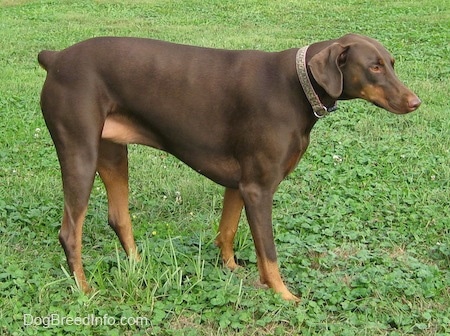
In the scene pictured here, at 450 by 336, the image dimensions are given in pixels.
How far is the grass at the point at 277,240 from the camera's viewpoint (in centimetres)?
386

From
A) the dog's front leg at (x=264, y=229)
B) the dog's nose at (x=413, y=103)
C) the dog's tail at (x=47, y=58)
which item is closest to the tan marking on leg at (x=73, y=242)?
the dog's tail at (x=47, y=58)

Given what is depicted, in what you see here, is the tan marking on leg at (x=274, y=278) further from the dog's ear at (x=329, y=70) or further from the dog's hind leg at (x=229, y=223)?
the dog's ear at (x=329, y=70)

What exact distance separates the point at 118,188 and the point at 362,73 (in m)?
1.75

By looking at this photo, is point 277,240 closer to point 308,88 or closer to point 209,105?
point 209,105

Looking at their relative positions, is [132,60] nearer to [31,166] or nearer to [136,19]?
[31,166]

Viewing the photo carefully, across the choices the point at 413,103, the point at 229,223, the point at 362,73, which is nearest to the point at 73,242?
the point at 229,223

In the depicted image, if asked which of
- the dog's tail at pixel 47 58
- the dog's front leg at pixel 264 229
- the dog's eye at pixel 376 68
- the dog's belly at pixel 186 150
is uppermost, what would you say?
the dog's eye at pixel 376 68

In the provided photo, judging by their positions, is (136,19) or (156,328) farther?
(136,19)

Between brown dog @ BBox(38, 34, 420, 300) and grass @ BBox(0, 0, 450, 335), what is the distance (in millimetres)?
293

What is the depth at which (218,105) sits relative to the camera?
4.14 metres

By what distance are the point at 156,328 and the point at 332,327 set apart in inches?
36.7

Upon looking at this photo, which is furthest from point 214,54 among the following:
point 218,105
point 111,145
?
point 111,145

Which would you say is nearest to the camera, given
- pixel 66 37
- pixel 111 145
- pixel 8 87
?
pixel 111 145

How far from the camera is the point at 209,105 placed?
415 cm
